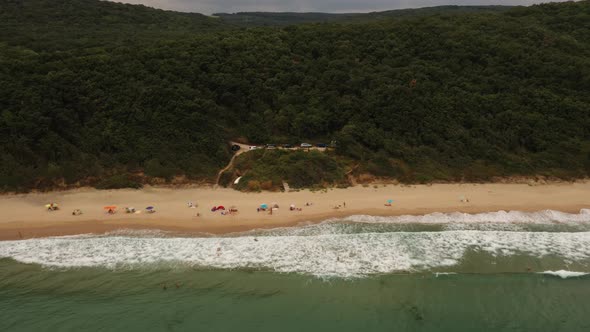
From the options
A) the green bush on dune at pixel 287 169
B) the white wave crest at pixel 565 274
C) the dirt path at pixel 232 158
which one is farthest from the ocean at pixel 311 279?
the dirt path at pixel 232 158

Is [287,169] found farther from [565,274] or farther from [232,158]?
[565,274]

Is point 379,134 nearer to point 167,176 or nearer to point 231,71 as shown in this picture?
point 231,71

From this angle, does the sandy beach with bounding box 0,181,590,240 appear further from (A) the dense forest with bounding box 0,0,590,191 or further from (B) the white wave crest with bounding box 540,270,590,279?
(B) the white wave crest with bounding box 540,270,590,279

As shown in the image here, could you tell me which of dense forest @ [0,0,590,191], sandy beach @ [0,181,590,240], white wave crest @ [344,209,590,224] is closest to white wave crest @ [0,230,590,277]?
sandy beach @ [0,181,590,240]

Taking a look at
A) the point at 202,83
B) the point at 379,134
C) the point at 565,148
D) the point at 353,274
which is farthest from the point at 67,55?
the point at 565,148

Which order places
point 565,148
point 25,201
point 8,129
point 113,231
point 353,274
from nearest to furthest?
1. point 353,274
2. point 113,231
3. point 25,201
4. point 8,129
5. point 565,148

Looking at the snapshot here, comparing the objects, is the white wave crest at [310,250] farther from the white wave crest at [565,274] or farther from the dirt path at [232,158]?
the dirt path at [232,158]
